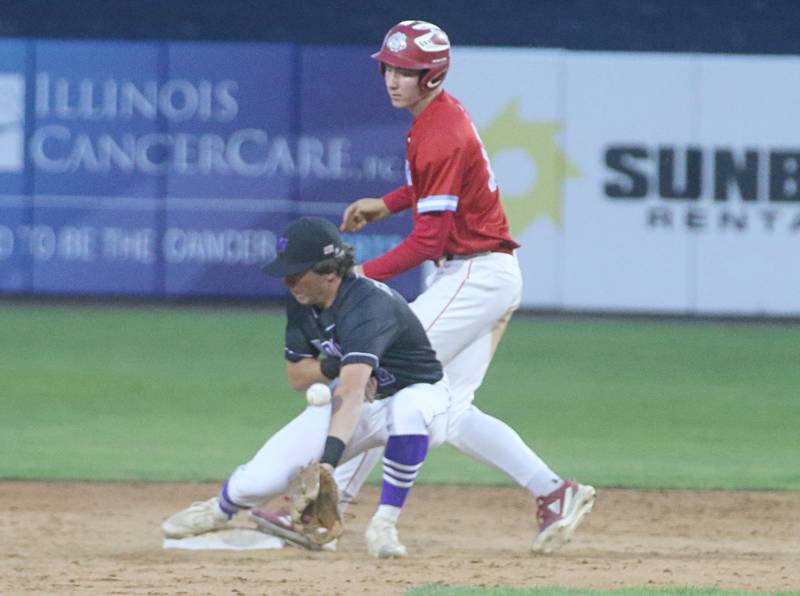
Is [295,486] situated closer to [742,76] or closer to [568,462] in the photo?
[568,462]

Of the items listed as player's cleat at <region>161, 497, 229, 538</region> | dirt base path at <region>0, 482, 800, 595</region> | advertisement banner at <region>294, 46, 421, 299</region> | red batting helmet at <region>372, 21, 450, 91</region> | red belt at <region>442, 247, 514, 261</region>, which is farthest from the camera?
advertisement banner at <region>294, 46, 421, 299</region>

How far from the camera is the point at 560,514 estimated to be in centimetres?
614

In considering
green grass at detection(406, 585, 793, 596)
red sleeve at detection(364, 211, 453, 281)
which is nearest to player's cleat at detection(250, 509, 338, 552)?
green grass at detection(406, 585, 793, 596)

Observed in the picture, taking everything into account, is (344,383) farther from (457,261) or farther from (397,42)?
(397,42)

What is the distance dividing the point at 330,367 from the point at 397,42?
1208 mm

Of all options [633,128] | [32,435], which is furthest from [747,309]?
[32,435]

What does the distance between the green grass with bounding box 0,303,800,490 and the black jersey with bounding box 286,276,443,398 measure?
2.17 m

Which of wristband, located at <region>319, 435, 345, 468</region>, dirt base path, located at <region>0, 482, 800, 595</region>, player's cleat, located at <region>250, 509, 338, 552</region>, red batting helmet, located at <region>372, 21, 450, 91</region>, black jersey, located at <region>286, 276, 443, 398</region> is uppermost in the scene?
red batting helmet, located at <region>372, 21, 450, 91</region>

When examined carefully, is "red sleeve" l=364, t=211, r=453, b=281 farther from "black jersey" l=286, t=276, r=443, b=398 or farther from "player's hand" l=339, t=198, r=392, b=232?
"player's hand" l=339, t=198, r=392, b=232

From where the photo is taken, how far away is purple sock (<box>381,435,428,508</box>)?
5863 millimetres

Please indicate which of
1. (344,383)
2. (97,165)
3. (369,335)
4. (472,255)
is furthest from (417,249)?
(97,165)

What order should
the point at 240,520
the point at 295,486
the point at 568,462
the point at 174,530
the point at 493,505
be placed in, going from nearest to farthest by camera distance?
1. the point at 295,486
2. the point at 174,530
3. the point at 240,520
4. the point at 493,505
5. the point at 568,462

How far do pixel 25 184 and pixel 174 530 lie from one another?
9.34 meters

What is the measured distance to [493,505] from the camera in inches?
294
